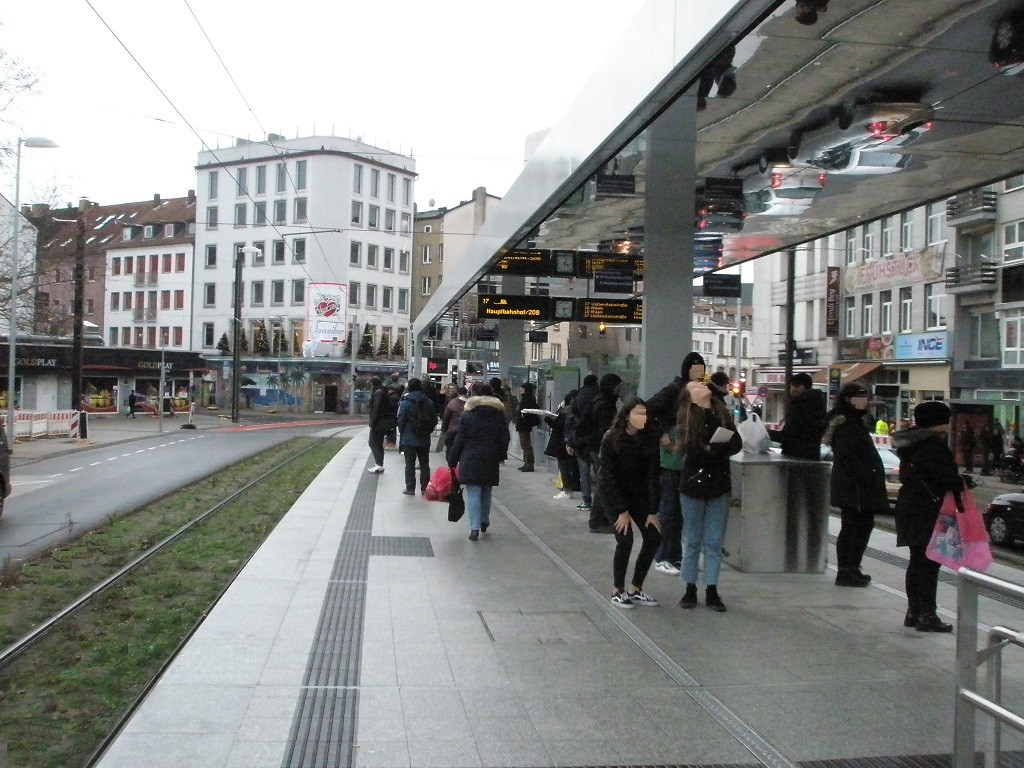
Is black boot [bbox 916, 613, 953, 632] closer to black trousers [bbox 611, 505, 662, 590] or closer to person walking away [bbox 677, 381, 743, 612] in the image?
person walking away [bbox 677, 381, 743, 612]

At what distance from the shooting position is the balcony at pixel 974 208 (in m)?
37.5

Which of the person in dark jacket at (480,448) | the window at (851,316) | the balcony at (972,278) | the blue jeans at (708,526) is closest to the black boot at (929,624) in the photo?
the blue jeans at (708,526)

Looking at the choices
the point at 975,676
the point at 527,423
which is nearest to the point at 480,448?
the point at 975,676

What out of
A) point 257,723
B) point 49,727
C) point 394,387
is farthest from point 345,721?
point 394,387

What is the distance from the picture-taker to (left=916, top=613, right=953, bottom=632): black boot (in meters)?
7.58

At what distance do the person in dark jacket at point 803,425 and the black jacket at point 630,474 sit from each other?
8.72 feet

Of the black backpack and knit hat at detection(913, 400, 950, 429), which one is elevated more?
knit hat at detection(913, 400, 950, 429)

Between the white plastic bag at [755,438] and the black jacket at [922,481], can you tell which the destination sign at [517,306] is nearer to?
the white plastic bag at [755,438]

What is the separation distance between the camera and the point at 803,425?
10.2 metres

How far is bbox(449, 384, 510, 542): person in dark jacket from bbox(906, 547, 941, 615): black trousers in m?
4.82

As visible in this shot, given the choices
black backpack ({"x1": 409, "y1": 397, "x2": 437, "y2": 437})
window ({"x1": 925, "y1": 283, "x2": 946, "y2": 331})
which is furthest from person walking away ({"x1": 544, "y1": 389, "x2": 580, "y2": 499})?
window ({"x1": 925, "y1": 283, "x2": 946, "y2": 331})

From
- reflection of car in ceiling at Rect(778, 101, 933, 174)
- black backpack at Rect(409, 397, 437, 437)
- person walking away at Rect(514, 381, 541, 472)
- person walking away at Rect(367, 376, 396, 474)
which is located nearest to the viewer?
reflection of car in ceiling at Rect(778, 101, 933, 174)

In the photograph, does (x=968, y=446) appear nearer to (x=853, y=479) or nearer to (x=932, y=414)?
(x=853, y=479)

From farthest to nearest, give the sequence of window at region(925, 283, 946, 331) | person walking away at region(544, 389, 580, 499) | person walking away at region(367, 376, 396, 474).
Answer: window at region(925, 283, 946, 331)
person walking away at region(367, 376, 396, 474)
person walking away at region(544, 389, 580, 499)
